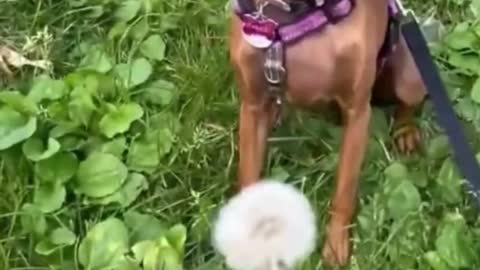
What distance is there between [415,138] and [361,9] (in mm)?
581

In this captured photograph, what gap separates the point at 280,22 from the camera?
2.60 metres

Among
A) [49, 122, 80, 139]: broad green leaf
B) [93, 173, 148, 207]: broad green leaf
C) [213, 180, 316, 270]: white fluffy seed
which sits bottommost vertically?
[93, 173, 148, 207]: broad green leaf

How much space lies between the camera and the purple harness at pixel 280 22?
260cm

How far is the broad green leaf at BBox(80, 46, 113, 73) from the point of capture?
3162 mm

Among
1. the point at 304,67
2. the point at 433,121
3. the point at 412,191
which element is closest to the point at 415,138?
the point at 433,121

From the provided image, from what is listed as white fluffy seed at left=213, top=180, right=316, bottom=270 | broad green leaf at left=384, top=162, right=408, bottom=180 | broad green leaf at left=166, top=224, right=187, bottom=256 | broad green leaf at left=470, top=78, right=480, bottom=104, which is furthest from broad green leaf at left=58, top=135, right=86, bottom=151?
white fluffy seed at left=213, top=180, right=316, bottom=270

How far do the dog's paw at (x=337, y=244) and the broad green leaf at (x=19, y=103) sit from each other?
26.6 inches

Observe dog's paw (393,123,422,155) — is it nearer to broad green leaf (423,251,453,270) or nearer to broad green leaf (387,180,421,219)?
broad green leaf (387,180,421,219)

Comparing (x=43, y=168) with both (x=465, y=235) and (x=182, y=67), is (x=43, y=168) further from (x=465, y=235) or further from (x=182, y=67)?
(x=465, y=235)

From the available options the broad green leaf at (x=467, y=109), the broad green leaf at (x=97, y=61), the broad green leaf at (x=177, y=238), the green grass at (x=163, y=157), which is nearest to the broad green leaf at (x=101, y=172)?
the green grass at (x=163, y=157)

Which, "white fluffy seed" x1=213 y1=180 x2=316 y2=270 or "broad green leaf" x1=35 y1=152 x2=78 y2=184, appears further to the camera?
"broad green leaf" x1=35 y1=152 x2=78 y2=184

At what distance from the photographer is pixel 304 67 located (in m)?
2.67

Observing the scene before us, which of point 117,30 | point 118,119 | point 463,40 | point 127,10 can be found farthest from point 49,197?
point 463,40

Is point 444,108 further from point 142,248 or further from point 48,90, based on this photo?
point 48,90
